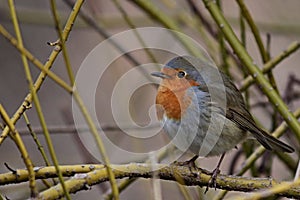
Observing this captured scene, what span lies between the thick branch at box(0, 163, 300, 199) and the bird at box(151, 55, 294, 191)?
31 cm

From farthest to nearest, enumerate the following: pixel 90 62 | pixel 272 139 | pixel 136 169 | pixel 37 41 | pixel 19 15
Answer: pixel 37 41
pixel 90 62
pixel 19 15
pixel 272 139
pixel 136 169

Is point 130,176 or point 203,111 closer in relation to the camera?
point 130,176

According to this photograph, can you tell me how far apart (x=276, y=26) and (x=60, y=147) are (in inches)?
107

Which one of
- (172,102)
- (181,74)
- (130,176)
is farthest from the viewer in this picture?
(181,74)

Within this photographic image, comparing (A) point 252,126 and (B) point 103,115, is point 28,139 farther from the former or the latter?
(A) point 252,126

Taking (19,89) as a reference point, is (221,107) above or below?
below

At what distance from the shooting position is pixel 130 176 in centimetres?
184

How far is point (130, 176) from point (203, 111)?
86cm

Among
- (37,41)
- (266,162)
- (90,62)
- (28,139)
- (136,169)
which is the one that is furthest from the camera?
(37,41)

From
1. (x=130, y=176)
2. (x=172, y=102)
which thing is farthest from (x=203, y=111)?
(x=130, y=176)

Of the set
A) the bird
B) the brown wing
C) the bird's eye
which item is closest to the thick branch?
the bird

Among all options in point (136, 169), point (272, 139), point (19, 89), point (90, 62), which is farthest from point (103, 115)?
point (136, 169)

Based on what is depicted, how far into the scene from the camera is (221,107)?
2732mm

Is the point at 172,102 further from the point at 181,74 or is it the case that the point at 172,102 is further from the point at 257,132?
the point at 257,132
